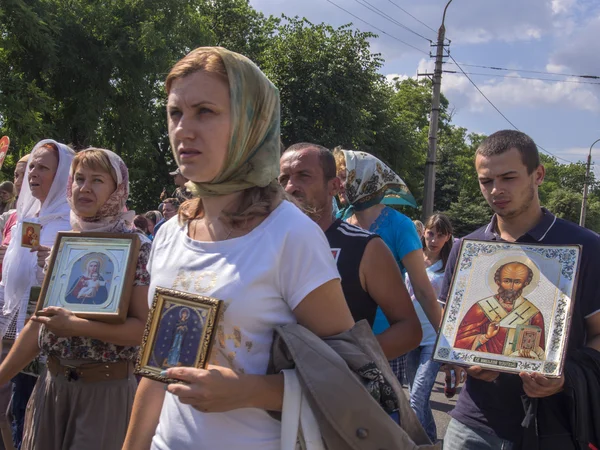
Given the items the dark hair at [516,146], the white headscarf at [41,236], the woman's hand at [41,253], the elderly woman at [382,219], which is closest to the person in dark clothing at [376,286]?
the dark hair at [516,146]

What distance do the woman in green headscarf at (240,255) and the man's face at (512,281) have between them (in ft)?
3.81

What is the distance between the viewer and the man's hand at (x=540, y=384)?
2451mm

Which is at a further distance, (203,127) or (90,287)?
(90,287)

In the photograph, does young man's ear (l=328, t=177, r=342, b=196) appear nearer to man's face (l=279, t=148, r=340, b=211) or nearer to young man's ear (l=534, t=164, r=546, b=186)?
man's face (l=279, t=148, r=340, b=211)

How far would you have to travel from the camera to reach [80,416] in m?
3.03

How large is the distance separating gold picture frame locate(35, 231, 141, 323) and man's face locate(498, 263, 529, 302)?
165 centimetres

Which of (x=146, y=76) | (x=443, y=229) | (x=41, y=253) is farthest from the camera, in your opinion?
(x=146, y=76)

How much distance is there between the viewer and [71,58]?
20.1 metres

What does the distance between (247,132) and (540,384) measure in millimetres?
1559

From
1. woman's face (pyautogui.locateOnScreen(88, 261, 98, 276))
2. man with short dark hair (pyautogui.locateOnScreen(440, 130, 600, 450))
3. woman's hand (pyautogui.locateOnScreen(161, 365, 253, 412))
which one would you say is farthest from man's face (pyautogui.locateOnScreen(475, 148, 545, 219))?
woman's face (pyautogui.locateOnScreen(88, 261, 98, 276))

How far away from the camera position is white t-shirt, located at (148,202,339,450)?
5.53ft

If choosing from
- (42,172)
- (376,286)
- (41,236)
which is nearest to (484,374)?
(376,286)

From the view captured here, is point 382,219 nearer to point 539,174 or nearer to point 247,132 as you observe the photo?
point 539,174

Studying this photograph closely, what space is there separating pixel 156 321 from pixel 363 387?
1.88ft
